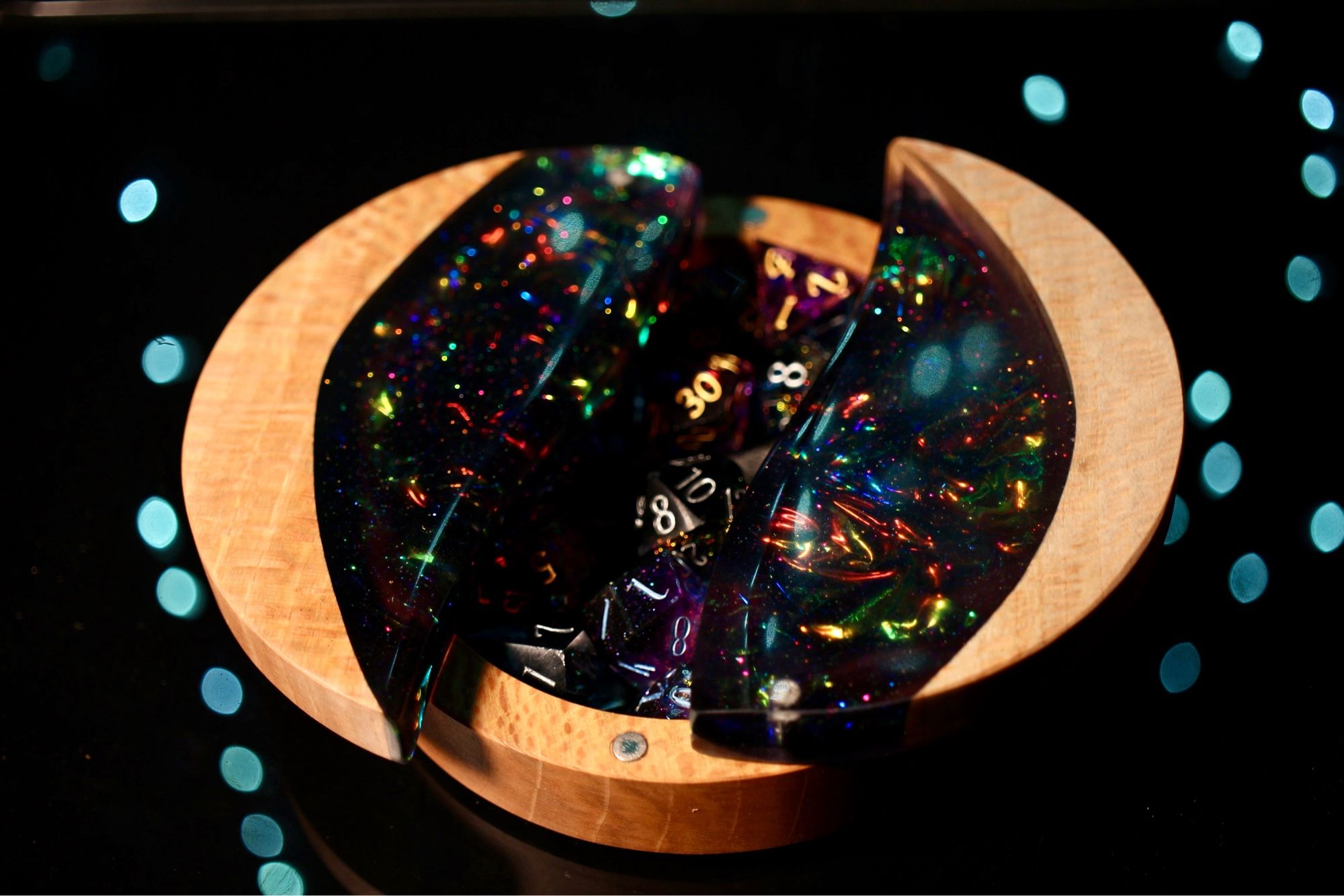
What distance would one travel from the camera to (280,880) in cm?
107

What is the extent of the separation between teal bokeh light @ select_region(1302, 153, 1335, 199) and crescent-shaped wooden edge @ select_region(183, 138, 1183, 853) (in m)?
0.58

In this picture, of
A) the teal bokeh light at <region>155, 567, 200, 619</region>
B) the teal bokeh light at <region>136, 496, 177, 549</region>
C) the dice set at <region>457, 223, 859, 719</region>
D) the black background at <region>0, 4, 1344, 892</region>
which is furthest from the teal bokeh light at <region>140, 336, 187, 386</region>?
the dice set at <region>457, 223, 859, 719</region>

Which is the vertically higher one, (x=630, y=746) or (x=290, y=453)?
(x=290, y=453)

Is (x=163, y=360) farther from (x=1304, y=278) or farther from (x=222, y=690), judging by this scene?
(x=1304, y=278)

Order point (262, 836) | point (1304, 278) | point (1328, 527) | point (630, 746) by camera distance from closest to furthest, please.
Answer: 1. point (630, 746)
2. point (262, 836)
3. point (1328, 527)
4. point (1304, 278)

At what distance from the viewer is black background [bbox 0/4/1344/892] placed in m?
1.07

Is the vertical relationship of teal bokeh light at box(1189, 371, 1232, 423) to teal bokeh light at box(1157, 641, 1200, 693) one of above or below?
above

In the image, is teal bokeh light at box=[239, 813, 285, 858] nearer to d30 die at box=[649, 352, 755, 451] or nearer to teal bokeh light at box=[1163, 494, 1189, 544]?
d30 die at box=[649, 352, 755, 451]

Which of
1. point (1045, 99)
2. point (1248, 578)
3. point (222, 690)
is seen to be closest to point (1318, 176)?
point (1045, 99)

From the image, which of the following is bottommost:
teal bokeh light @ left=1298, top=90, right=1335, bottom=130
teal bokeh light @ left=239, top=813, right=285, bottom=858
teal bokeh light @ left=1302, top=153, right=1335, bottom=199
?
teal bokeh light @ left=239, top=813, right=285, bottom=858

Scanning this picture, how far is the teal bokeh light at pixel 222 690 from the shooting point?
3.92 ft

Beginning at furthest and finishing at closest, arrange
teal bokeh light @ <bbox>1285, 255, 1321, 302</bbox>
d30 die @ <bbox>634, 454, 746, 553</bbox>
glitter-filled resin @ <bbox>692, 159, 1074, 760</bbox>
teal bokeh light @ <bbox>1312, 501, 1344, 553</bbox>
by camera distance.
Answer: teal bokeh light @ <bbox>1285, 255, 1321, 302</bbox>, teal bokeh light @ <bbox>1312, 501, 1344, 553</bbox>, d30 die @ <bbox>634, 454, 746, 553</bbox>, glitter-filled resin @ <bbox>692, 159, 1074, 760</bbox>

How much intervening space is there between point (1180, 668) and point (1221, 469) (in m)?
0.29

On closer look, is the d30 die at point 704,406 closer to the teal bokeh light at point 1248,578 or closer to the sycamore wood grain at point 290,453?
the sycamore wood grain at point 290,453
